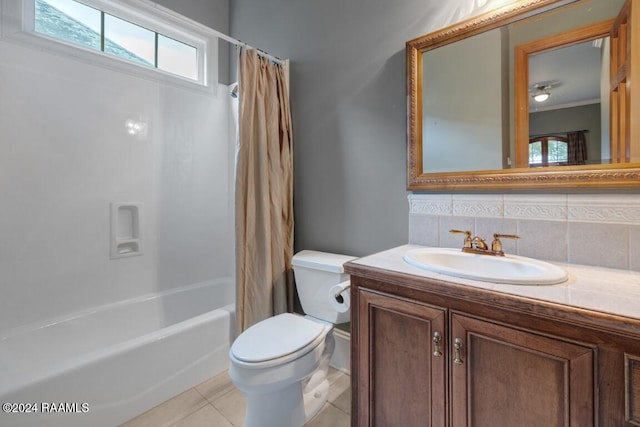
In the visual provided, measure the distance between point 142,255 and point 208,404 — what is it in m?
1.16

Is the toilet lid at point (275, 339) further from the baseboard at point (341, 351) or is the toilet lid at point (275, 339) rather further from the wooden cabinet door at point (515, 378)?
the wooden cabinet door at point (515, 378)

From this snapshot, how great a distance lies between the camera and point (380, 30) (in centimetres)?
165

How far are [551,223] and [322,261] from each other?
105 cm

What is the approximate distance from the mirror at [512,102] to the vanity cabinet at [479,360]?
25.7 inches

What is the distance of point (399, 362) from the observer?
1005 mm


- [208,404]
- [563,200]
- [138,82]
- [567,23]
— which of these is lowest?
[208,404]

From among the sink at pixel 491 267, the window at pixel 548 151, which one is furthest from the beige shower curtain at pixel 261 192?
the window at pixel 548 151

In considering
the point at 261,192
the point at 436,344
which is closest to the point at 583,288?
the point at 436,344

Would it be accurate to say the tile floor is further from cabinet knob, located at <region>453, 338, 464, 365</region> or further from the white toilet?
cabinet knob, located at <region>453, 338, 464, 365</region>

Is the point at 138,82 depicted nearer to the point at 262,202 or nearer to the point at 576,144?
the point at 262,202

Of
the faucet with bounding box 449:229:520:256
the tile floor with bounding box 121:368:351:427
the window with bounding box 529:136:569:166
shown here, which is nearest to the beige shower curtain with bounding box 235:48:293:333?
the tile floor with bounding box 121:368:351:427

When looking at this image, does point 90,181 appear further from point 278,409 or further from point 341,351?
point 341,351

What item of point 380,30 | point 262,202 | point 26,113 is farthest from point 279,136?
point 26,113

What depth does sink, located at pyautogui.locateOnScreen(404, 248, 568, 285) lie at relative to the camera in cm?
86
